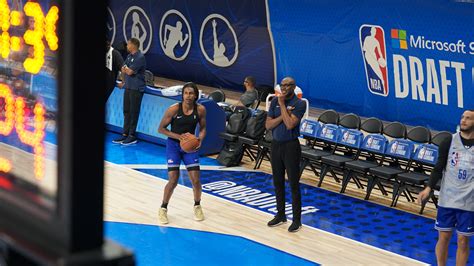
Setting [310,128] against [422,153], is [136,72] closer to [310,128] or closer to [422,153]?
[310,128]

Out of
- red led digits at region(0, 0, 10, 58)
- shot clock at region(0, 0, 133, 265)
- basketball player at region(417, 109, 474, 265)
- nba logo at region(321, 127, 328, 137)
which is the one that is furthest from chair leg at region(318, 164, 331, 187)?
shot clock at region(0, 0, 133, 265)

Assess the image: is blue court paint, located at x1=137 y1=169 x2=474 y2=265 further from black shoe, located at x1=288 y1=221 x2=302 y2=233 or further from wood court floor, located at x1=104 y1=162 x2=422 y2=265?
black shoe, located at x1=288 y1=221 x2=302 y2=233

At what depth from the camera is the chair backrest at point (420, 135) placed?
11.1 meters

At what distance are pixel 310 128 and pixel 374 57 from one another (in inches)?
120

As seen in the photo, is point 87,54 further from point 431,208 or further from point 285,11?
point 285,11

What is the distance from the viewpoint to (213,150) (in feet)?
44.5

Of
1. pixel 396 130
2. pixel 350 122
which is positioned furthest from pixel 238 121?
pixel 396 130

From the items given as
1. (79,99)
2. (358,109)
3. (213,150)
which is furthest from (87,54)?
(358,109)

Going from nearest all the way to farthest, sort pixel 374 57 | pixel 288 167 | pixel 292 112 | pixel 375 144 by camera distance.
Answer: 1. pixel 292 112
2. pixel 288 167
3. pixel 375 144
4. pixel 374 57

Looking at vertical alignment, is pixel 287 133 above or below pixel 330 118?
above

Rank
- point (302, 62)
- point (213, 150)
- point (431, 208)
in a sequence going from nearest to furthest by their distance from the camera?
1. point (431, 208)
2. point (213, 150)
3. point (302, 62)

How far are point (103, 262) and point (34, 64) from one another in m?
0.58

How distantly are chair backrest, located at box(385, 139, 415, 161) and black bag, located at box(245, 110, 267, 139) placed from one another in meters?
2.22

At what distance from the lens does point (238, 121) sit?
41.8 feet
